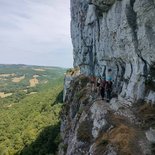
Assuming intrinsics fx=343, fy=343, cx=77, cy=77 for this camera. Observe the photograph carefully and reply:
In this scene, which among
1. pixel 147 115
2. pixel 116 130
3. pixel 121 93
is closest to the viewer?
pixel 116 130

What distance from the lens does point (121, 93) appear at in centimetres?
3638

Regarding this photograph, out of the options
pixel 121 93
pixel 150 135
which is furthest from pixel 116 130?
pixel 121 93

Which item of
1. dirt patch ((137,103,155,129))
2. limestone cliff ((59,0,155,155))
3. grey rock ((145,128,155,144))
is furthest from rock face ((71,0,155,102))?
grey rock ((145,128,155,144))

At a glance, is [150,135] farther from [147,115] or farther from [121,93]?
[121,93]

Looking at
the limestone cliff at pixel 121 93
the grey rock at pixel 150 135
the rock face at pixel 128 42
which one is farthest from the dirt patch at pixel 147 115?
the rock face at pixel 128 42

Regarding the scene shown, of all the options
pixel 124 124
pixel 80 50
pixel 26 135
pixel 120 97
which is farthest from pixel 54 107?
pixel 124 124

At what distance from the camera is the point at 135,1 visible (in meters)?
32.7

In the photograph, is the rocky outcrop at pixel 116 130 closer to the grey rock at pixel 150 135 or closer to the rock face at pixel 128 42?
the grey rock at pixel 150 135

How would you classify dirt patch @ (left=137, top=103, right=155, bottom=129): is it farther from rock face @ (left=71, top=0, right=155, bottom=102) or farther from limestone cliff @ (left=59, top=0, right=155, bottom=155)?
rock face @ (left=71, top=0, right=155, bottom=102)

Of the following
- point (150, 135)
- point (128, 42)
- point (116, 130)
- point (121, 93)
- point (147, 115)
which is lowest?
point (150, 135)

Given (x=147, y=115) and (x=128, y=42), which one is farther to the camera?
(x=128, y=42)

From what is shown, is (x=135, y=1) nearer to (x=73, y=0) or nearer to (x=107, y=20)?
(x=107, y=20)

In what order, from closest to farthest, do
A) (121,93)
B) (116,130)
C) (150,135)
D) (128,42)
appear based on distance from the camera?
(150,135), (116,130), (128,42), (121,93)

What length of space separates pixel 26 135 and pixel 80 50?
99.9ft
